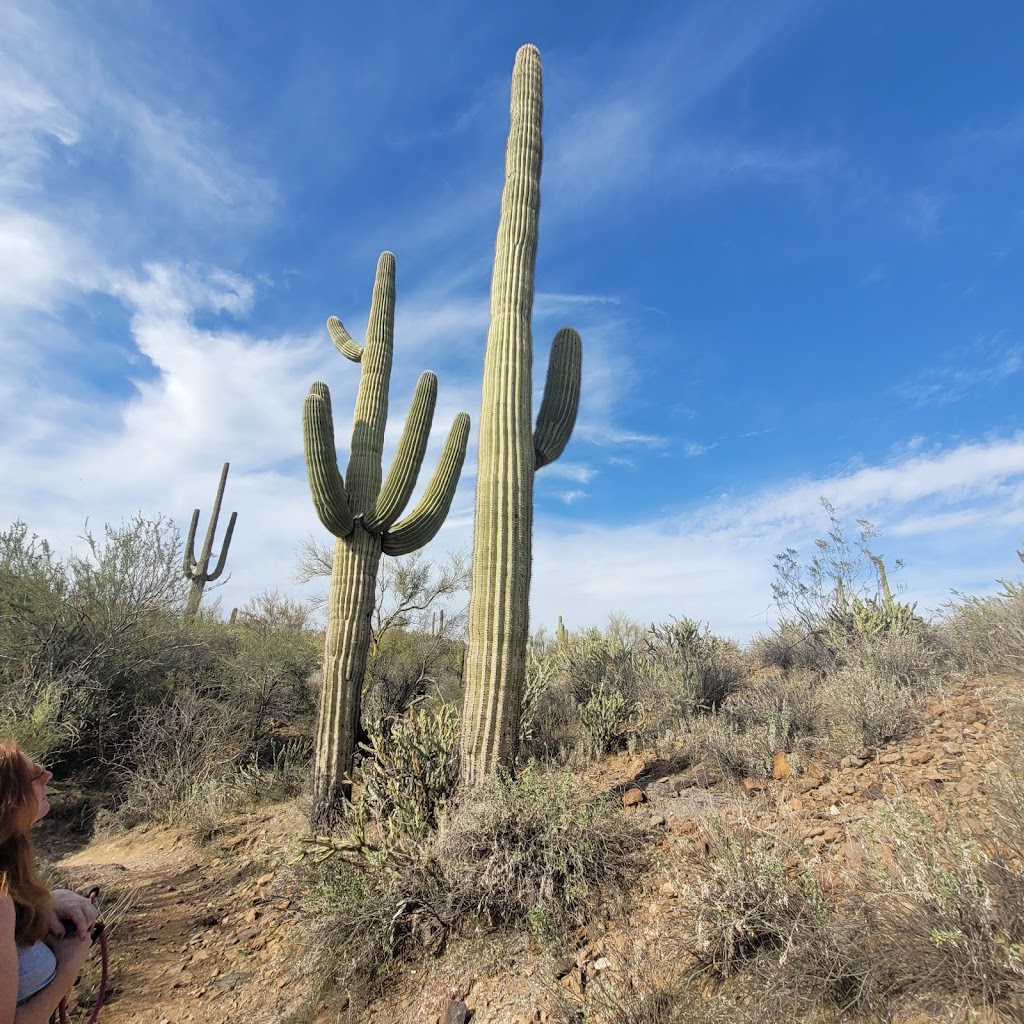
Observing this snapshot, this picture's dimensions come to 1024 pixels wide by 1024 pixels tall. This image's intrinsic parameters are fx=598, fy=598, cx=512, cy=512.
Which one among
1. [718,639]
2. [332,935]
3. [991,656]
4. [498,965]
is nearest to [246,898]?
[332,935]

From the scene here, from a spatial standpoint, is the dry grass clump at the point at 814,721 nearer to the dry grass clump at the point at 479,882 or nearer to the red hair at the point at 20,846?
the dry grass clump at the point at 479,882

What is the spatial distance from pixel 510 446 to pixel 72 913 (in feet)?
13.5

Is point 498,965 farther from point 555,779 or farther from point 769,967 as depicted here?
point 769,967

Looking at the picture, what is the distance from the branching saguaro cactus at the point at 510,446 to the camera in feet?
15.5

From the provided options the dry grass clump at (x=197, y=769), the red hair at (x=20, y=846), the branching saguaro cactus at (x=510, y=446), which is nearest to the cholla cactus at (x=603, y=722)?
the branching saguaro cactus at (x=510, y=446)

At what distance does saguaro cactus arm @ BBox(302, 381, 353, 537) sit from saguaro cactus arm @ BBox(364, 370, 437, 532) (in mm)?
333

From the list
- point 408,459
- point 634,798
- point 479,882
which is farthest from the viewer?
point 408,459

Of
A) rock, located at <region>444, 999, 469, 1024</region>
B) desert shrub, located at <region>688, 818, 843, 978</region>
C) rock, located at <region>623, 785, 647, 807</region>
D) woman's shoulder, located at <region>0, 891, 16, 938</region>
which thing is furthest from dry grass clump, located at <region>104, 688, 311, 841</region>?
desert shrub, located at <region>688, 818, 843, 978</region>

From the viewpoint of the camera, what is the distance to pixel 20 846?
6.01ft

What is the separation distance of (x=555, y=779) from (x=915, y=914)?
235cm

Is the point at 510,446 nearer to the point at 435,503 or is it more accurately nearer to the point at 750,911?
the point at 435,503

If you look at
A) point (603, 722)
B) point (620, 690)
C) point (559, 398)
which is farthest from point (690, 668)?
point (559, 398)

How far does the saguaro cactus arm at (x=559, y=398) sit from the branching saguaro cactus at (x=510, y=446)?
0.4 inches

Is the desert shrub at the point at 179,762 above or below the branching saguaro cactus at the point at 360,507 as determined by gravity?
below
